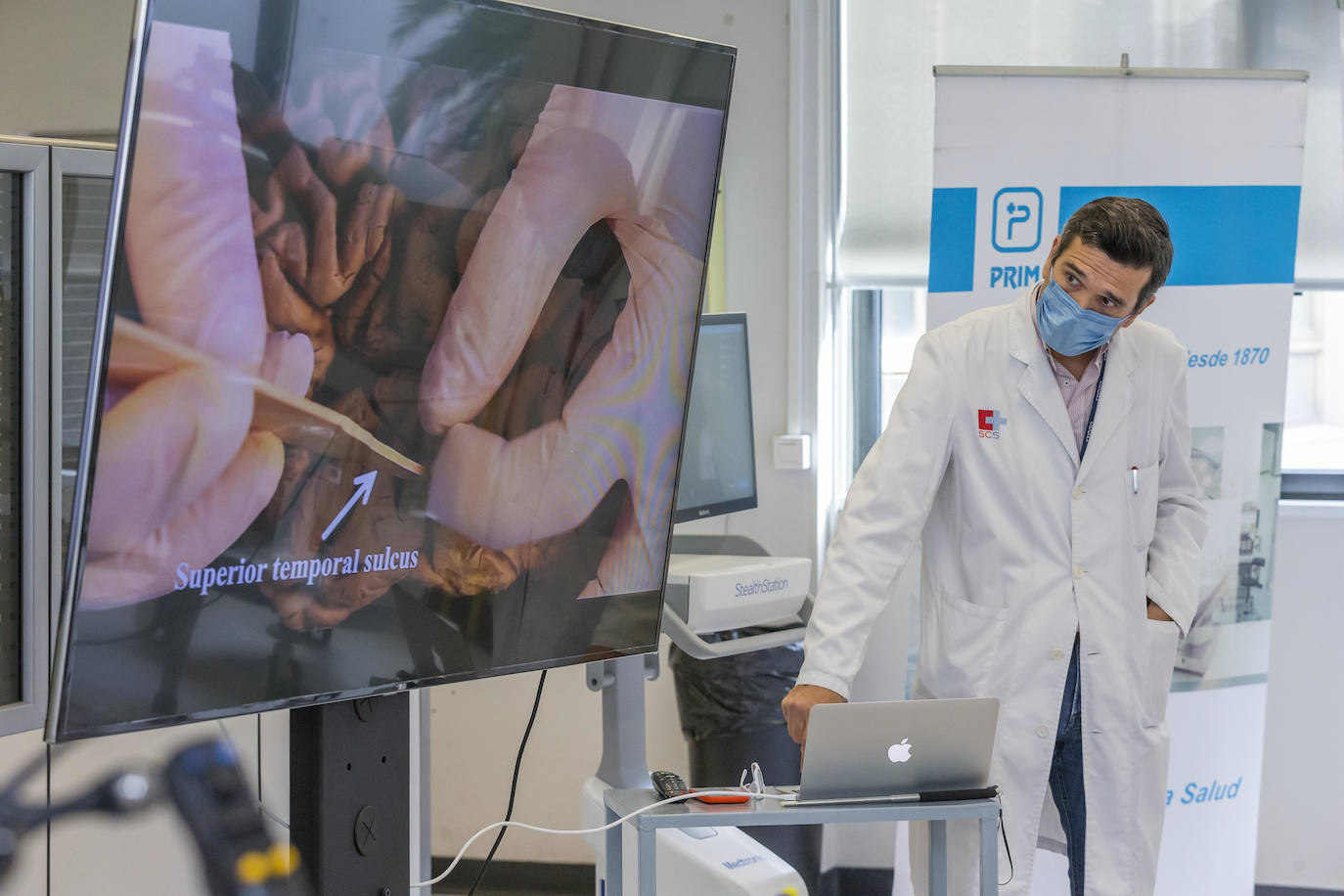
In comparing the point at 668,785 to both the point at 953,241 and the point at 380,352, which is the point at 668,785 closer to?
the point at 380,352

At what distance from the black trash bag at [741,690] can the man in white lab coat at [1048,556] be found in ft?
3.00

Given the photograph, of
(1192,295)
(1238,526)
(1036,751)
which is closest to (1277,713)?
(1238,526)

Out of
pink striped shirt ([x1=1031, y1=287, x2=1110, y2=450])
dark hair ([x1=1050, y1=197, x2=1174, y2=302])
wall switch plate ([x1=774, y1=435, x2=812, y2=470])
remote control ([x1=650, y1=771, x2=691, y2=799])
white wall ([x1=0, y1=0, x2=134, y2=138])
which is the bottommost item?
remote control ([x1=650, y1=771, x2=691, y2=799])

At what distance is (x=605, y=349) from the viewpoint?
1.19 m

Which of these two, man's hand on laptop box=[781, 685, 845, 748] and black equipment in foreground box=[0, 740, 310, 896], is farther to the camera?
black equipment in foreground box=[0, 740, 310, 896]

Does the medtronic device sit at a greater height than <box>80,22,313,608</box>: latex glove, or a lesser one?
lesser

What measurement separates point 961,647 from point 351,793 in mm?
930

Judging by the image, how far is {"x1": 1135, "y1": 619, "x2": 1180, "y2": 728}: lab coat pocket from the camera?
65.7 inches

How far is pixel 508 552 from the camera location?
1137 millimetres

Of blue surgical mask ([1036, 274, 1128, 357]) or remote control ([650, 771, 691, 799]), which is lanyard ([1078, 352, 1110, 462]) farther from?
remote control ([650, 771, 691, 799])

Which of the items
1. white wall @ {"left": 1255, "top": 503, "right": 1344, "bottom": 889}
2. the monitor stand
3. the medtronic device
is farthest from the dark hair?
white wall @ {"left": 1255, "top": 503, "right": 1344, "bottom": 889}

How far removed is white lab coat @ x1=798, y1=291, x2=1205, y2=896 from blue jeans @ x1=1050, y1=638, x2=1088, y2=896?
1.0 inches

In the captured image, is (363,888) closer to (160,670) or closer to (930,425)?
(160,670)

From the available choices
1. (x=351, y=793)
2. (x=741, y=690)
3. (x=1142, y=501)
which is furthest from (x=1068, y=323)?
(x=741, y=690)
